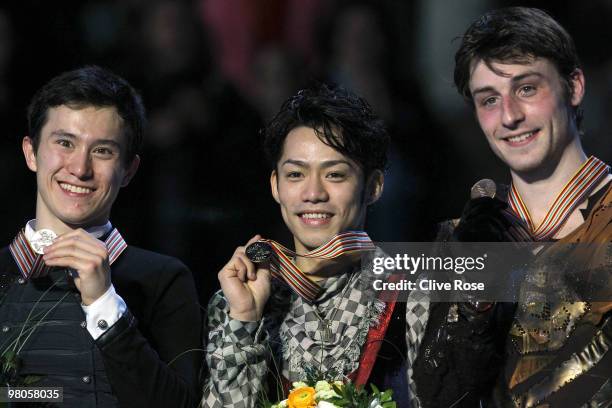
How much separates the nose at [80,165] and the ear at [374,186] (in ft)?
3.03

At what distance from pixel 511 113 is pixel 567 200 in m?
0.32

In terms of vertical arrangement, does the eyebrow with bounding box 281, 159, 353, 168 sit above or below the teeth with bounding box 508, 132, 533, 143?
below

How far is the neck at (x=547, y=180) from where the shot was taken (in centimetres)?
363

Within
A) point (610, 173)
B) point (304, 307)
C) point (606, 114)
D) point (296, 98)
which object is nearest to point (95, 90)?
point (296, 98)

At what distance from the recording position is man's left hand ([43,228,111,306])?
11.9 ft

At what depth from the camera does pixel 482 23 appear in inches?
147

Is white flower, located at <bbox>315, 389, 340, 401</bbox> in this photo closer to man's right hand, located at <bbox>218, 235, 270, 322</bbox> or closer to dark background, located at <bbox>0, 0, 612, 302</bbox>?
man's right hand, located at <bbox>218, 235, 270, 322</bbox>

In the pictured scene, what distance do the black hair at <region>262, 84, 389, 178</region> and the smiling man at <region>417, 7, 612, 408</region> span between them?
1.21ft

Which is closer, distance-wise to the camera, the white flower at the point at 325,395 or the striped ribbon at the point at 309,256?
the white flower at the point at 325,395

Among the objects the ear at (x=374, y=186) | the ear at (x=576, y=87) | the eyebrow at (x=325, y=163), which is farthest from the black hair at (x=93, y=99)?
the ear at (x=576, y=87)

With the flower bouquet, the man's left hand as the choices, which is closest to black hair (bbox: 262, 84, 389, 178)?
the man's left hand

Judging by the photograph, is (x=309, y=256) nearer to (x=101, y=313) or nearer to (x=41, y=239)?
(x=101, y=313)

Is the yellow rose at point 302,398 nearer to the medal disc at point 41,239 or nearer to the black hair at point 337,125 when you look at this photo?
the black hair at point 337,125

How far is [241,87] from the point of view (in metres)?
5.23
